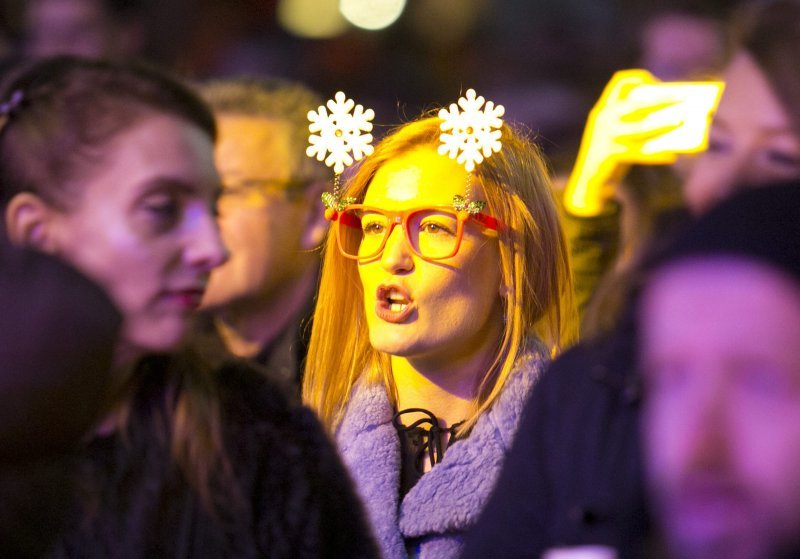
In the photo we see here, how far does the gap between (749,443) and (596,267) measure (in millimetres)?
2323

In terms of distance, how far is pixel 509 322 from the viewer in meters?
2.78

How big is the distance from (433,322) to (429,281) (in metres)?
0.09

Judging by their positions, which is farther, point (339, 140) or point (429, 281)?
point (339, 140)

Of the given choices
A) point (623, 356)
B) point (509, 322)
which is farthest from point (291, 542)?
point (509, 322)

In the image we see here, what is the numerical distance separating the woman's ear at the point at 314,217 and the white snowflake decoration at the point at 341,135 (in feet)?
3.23

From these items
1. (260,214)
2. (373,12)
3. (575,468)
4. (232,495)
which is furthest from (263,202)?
(373,12)

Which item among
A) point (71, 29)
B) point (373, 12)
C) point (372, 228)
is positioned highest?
point (373, 12)

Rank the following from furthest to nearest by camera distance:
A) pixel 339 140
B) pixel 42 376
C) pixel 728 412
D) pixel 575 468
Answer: pixel 339 140 → pixel 575 468 → pixel 42 376 → pixel 728 412

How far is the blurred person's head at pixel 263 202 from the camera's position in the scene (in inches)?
151

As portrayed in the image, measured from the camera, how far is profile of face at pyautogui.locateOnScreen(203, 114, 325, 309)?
3842 mm

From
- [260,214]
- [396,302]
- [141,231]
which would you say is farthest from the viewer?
[260,214]

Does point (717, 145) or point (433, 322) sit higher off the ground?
point (717, 145)

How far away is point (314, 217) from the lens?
→ 157 inches

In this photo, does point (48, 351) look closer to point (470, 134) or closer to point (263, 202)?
point (470, 134)
